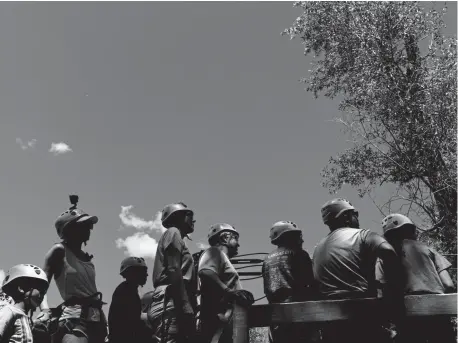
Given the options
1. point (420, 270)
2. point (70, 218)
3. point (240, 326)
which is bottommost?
point (240, 326)

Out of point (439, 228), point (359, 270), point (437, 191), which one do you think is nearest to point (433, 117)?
point (437, 191)

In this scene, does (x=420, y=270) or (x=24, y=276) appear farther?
(x=420, y=270)

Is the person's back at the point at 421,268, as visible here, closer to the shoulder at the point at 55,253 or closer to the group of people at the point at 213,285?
the group of people at the point at 213,285

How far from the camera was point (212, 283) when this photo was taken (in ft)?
17.3

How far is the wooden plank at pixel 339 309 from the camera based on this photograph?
3.86 metres

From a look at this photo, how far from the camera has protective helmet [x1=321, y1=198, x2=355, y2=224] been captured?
523cm

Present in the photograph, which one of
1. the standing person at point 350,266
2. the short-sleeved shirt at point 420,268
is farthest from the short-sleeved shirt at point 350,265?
the short-sleeved shirt at point 420,268

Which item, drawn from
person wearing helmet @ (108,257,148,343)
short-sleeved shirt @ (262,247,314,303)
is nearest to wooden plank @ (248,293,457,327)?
short-sleeved shirt @ (262,247,314,303)

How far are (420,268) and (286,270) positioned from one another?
145 centimetres

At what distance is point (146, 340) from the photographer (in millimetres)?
5883

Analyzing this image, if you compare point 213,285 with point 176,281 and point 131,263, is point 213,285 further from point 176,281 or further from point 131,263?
point 131,263

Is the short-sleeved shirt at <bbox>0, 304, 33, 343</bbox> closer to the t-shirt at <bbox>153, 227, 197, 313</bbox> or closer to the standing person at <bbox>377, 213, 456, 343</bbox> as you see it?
the t-shirt at <bbox>153, 227, 197, 313</bbox>

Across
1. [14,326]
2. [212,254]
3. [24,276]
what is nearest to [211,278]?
[212,254]

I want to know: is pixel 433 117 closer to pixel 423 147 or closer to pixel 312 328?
pixel 423 147
